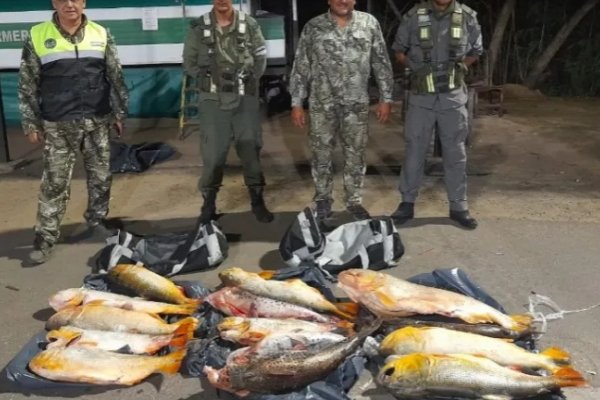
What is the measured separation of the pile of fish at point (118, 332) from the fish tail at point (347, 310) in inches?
31.6

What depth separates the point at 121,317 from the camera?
3.92 meters

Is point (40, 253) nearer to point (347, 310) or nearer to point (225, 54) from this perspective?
point (225, 54)

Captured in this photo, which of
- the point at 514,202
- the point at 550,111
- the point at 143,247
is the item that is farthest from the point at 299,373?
the point at 550,111

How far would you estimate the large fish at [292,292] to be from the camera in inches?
159

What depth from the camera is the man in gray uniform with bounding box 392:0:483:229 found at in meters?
5.43

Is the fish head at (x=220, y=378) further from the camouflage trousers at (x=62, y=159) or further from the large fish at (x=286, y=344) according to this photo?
A: the camouflage trousers at (x=62, y=159)

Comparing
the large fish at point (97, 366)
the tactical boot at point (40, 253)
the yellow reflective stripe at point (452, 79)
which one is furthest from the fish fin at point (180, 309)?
the yellow reflective stripe at point (452, 79)

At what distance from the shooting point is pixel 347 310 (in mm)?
4078

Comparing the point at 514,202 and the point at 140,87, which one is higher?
the point at 140,87

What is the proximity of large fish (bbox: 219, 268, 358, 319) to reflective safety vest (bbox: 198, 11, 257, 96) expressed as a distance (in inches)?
74.9

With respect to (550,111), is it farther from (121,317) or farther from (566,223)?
(121,317)

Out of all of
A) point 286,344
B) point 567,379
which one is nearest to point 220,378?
point 286,344

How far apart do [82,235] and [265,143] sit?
3925 millimetres

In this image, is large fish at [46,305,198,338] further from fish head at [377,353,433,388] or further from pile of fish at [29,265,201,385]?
fish head at [377,353,433,388]
